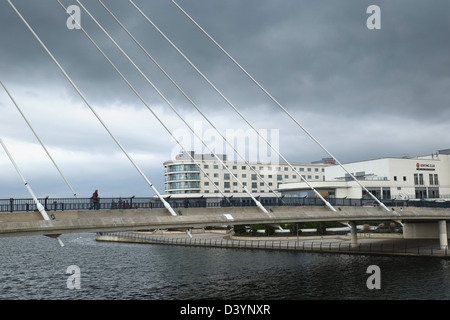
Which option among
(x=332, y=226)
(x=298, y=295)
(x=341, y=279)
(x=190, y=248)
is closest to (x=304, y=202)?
(x=341, y=279)

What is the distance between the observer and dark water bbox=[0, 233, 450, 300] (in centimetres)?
3353

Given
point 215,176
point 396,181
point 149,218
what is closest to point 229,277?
point 149,218

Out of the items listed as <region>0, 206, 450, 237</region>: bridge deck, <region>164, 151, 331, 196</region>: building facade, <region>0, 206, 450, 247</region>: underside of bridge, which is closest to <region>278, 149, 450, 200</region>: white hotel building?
<region>164, 151, 331, 196</region>: building facade

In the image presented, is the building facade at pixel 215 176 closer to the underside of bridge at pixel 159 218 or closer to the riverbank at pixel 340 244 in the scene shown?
the riverbank at pixel 340 244

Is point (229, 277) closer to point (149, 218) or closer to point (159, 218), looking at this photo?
point (159, 218)

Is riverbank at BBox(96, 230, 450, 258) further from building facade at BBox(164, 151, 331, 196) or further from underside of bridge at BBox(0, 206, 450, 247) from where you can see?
building facade at BBox(164, 151, 331, 196)

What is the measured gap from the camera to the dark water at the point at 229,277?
3353 cm

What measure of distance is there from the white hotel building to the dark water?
149ft

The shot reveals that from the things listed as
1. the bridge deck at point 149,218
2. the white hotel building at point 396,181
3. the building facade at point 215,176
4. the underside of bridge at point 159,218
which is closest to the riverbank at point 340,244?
the underside of bridge at point 159,218
